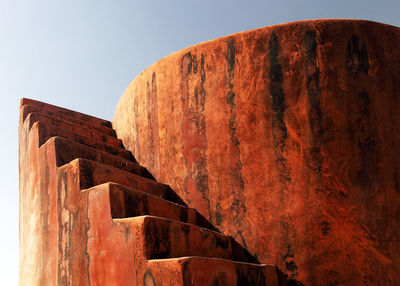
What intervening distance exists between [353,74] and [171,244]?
1680 mm

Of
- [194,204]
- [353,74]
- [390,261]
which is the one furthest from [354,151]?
[194,204]

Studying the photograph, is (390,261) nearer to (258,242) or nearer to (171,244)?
(258,242)

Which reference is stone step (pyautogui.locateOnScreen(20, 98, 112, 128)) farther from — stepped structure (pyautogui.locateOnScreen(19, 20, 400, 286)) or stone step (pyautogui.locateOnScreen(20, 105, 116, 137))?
stepped structure (pyautogui.locateOnScreen(19, 20, 400, 286))

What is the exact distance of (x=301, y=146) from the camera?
3.03 m

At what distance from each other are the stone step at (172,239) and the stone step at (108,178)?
17.9 inches

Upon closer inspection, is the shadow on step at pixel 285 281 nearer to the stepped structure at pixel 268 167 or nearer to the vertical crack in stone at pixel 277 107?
the stepped structure at pixel 268 167

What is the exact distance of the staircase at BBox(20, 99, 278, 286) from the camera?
221 cm

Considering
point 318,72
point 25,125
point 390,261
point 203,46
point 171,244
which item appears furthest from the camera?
point 25,125

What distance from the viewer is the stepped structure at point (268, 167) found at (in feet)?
9.21

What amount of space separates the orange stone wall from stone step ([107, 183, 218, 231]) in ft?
0.60

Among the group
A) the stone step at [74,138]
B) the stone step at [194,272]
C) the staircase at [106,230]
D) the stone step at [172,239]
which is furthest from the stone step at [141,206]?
the stone step at [74,138]

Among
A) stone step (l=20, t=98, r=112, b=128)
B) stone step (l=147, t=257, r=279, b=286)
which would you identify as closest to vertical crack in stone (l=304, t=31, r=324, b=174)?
stone step (l=147, t=257, r=279, b=286)

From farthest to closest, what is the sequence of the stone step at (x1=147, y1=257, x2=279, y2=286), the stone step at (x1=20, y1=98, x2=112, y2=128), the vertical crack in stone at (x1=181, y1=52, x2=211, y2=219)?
the stone step at (x1=20, y1=98, x2=112, y2=128) → the vertical crack in stone at (x1=181, y1=52, x2=211, y2=219) → the stone step at (x1=147, y1=257, x2=279, y2=286)

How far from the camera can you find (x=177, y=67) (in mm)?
3479
